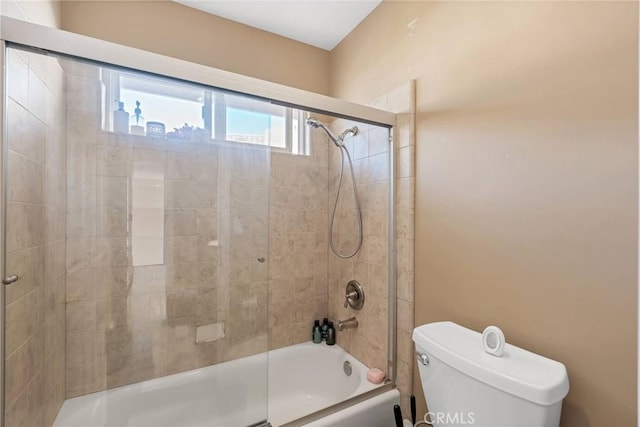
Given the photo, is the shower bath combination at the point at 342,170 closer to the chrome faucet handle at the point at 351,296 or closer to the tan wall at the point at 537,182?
the chrome faucet handle at the point at 351,296

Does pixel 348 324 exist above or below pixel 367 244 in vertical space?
below

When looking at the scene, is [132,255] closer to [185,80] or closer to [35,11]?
[185,80]

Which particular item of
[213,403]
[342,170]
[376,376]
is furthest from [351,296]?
[213,403]

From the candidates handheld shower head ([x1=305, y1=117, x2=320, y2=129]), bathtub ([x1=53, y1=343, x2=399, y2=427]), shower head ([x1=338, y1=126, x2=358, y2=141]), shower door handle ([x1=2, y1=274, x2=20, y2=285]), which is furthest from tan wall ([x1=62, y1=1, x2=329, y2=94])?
bathtub ([x1=53, y1=343, x2=399, y2=427])

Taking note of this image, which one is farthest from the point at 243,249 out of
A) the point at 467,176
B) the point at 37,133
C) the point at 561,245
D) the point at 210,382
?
the point at 561,245

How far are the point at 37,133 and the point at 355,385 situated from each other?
1916mm

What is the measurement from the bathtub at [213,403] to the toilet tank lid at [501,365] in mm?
605

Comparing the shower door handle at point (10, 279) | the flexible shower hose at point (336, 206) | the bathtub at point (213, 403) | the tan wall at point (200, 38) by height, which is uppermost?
the tan wall at point (200, 38)

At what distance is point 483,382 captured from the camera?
2.82 feet

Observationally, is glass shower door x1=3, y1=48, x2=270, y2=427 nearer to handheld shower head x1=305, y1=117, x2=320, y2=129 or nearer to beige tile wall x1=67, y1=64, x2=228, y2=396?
beige tile wall x1=67, y1=64, x2=228, y2=396

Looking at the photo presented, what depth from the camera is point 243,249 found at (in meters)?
1.61

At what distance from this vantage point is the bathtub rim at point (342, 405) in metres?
1.27

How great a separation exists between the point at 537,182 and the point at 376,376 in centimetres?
120

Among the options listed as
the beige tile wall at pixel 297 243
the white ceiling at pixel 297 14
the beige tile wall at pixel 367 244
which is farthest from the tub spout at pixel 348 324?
the white ceiling at pixel 297 14
